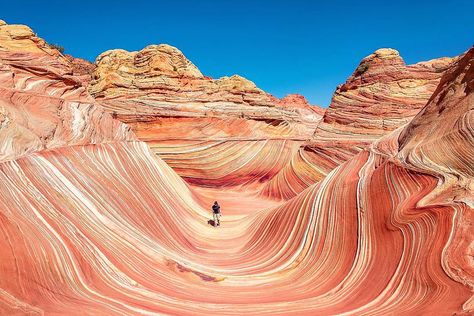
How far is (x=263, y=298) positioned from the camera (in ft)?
21.2

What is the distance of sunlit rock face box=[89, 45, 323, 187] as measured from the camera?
21.9 m

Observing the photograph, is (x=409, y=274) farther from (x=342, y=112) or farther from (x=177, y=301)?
(x=342, y=112)

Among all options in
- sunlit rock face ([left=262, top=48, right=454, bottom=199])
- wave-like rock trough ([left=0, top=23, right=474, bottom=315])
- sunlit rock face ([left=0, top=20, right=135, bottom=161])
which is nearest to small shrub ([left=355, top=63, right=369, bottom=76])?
sunlit rock face ([left=262, top=48, right=454, bottom=199])

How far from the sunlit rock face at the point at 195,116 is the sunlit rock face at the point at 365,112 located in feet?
10.9

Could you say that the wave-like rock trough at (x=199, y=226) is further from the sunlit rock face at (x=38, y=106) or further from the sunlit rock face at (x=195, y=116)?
the sunlit rock face at (x=195, y=116)

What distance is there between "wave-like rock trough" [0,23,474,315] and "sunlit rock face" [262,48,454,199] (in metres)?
5.70

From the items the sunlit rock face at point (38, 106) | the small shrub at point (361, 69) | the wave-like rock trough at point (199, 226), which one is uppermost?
the small shrub at point (361, 69)

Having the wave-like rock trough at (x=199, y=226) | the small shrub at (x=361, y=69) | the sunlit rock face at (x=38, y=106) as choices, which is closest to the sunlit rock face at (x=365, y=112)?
the small shrub at (x=361, y=69)

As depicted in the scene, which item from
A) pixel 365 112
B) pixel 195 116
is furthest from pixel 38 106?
pixel 365 112

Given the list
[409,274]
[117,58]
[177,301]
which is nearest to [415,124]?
[409,274]

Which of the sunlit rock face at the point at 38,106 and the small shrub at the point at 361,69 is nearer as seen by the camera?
the sunlit rock face at the point at 38,106

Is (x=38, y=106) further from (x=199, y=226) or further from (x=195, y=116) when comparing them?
(x=195, y=116)

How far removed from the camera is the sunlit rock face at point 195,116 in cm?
2194

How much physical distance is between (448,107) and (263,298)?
639cm
